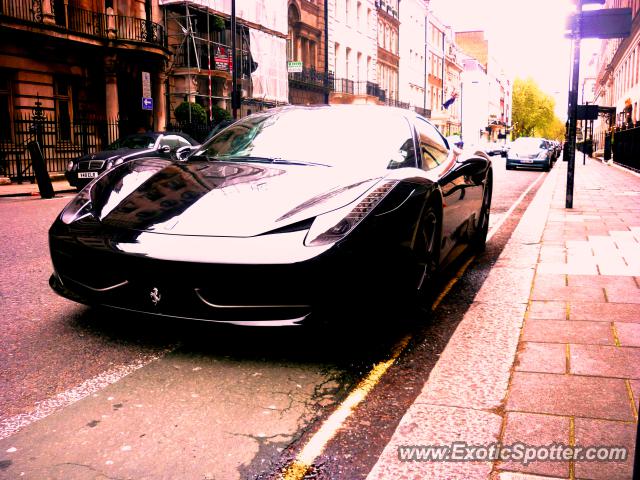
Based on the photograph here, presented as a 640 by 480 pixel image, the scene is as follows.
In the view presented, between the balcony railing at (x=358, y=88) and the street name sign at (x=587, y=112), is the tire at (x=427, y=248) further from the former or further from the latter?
the balcony railing at (x=358, y=88)

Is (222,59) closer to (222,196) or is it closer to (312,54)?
(312,54)

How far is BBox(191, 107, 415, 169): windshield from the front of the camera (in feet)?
13.6

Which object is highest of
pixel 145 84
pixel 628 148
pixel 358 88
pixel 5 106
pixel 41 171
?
pixel 358 88

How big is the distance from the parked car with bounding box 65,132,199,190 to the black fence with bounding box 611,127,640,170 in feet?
49.4

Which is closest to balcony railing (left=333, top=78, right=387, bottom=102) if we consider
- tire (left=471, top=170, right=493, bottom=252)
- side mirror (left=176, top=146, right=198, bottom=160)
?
tire (left=471, top=170, right=493, bottom=252)

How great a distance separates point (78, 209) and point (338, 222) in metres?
1.56

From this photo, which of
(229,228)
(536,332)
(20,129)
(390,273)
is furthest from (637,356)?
(20,129)

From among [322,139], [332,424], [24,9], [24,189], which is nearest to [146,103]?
[24,9]

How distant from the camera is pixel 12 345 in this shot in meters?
3.50

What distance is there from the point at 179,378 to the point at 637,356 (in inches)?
90.1

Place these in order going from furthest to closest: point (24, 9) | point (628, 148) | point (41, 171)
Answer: point (628, 148) → point (24, 9) → point (41, 171)

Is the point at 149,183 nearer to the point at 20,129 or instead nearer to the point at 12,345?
the point at 12,345

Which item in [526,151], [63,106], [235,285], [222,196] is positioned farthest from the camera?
[526,151]

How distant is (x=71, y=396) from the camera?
9.32 feet
